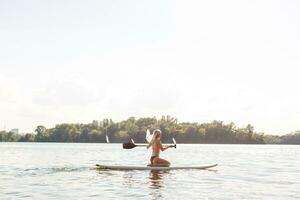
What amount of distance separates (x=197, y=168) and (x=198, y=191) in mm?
11345

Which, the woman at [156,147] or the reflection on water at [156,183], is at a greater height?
the woman at [156,147]

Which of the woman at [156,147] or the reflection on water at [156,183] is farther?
the woman at [156,147]

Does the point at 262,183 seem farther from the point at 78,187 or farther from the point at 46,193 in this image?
the point at 46,193

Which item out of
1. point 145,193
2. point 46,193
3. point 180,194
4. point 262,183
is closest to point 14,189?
point 46,193

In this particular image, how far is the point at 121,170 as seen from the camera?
33094 mm

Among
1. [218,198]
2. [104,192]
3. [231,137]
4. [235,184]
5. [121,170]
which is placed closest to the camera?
[218,198]

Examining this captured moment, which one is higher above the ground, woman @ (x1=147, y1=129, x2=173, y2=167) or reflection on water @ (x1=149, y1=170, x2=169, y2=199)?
woman @ (x1=147, y1=129, x2=173, y2=167)

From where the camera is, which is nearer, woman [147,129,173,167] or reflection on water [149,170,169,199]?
reflection on water [149,170,169,199]

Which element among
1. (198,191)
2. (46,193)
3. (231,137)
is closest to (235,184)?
(198,191)

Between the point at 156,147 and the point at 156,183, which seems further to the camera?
the point at 156,147

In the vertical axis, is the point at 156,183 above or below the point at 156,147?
below

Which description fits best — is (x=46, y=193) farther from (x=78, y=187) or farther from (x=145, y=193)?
(x=145, y=193)

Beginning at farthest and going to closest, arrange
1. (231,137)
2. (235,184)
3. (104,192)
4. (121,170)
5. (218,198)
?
(231,137) → (121,170) → (235,184) → (104,192) → (218,198)

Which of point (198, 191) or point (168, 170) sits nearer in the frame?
point (198, 191)
